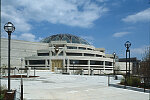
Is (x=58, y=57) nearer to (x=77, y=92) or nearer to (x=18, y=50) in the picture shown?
(x=18, y=50)

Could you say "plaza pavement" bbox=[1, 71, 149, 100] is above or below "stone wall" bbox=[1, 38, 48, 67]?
below

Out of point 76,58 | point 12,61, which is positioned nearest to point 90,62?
point 76,58

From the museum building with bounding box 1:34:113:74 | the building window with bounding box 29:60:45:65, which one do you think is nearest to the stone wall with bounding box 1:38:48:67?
the museum building with bounding box 1:34:113:74

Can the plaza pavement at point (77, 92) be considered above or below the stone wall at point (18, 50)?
below

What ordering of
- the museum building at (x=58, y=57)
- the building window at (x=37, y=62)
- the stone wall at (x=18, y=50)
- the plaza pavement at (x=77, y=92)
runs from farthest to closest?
the stone wall at (x=18, y=50)
the building window at (x=37, y=62)
the museum building at (x=58, y=57)
the plaza pavement at (x=77, y=92)

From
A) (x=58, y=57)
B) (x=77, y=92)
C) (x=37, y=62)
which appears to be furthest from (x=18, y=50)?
(x=77, y=92)

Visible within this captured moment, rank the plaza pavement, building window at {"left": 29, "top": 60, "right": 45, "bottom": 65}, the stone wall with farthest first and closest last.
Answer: the stone wall
building window at {"left": 29, "top": 60, "right": 45, "bottom": 65}
the plaza pavement

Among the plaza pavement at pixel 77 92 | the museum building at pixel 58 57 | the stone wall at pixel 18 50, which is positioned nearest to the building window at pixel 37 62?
the museum building at pixel 58 57

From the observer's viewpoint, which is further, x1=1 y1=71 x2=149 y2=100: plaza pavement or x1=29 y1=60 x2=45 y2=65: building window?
x1=29 y1=60 x2=45 y2=65: building window

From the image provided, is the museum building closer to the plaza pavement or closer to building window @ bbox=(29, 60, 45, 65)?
building window @ bbox=(29, 60, 45, 65)

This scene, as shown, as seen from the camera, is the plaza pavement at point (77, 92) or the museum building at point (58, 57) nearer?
the plaza pavement at point (77, 92)

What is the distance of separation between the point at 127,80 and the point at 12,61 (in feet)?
191

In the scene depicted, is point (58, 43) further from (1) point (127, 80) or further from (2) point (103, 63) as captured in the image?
(1) point (127, 80)

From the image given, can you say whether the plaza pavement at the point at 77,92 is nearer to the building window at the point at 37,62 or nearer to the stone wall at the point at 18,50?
the building window at the point at 37,62
